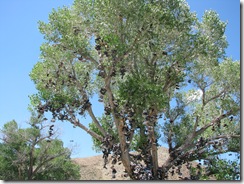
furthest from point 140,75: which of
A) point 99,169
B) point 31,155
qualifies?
point 31,155

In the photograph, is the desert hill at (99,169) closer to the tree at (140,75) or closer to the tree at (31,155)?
the tree at (140,75)

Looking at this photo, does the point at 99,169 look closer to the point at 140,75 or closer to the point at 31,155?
the point at 140,75

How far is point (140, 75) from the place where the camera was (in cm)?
774

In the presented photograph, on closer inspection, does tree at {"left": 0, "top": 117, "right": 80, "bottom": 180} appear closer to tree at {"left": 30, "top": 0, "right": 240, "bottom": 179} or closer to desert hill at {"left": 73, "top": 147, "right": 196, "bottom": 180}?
desert hill at {"left": 73, "top": 147, "right": 196, "bottom": 180}

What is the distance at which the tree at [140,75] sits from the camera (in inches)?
276

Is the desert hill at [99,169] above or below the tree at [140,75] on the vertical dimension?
below

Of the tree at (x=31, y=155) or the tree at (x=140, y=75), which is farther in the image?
the tree at (x=31, y=155)

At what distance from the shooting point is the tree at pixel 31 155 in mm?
9844

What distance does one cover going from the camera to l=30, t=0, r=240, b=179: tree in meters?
7.02

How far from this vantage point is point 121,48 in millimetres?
6762

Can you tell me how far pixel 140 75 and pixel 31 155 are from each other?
186 inches

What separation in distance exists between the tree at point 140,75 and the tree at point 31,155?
2.29 meters

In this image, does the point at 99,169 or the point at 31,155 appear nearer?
the point at 99,169

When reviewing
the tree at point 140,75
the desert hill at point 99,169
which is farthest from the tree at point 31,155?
the tree at point 140,75
